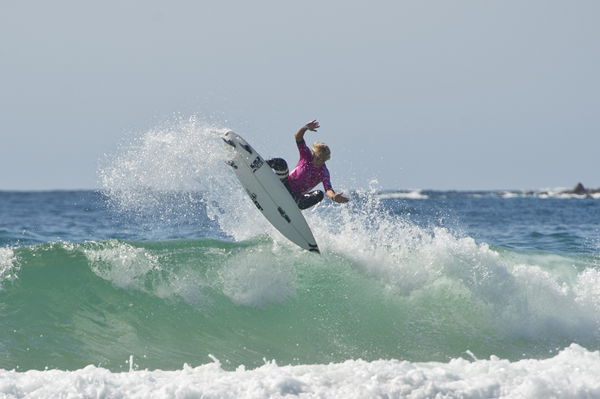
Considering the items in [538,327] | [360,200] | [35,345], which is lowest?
[538,327]

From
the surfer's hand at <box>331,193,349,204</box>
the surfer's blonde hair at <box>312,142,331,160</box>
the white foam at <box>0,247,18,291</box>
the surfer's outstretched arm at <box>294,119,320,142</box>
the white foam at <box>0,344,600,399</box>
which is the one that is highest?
the surfer's outstretched arm at <box>294,119,320,142</box>

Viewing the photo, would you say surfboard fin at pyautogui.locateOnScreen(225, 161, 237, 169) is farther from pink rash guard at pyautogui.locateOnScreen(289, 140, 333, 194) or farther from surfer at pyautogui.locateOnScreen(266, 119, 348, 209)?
pink rash guard at pyautogui.locateOnScreen(289, 140, 333, 194)

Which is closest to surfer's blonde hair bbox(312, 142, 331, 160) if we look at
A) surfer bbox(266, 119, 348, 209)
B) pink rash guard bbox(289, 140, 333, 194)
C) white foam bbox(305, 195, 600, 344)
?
surfer bbox(266, 119, 348, 209)

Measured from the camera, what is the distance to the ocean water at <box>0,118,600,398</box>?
453cm

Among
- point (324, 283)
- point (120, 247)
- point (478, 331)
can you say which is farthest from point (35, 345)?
point (478, 331)

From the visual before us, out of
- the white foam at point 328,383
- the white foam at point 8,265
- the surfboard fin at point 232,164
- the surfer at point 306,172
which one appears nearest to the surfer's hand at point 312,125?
the surfer at point 306,172

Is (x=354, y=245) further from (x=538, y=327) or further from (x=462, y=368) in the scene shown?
(x=462, y=368)

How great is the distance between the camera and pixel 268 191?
7469 millimetres

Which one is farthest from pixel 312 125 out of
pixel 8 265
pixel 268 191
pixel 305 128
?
pixel 8 265

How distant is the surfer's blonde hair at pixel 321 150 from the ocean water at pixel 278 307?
165 centimetres

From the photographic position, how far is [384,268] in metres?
7.67

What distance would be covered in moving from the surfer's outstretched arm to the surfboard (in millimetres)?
739

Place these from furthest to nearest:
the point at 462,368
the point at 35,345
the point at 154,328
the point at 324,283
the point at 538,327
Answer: the point at 324,283 → the point at 538,327 → the point at 154,328 → the point at 35,345 → the point at 462,368

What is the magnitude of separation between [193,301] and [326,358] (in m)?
2.20
